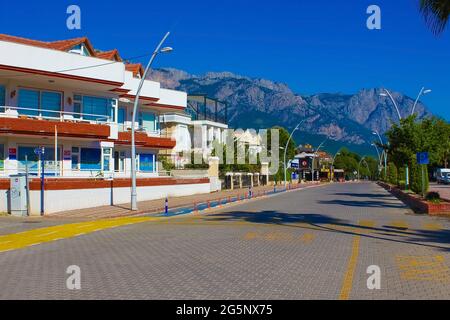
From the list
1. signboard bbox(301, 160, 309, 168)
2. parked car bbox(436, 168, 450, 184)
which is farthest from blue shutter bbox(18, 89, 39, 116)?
signboard bbox(301, 160, 309, 168)

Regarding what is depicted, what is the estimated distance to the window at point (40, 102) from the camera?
110ft

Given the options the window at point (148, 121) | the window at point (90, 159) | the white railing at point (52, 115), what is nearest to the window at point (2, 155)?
the white railing at point (52, 115)

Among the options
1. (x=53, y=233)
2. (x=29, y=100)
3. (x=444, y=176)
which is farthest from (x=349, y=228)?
(x=444, y=176)

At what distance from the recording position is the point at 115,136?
37562 mm

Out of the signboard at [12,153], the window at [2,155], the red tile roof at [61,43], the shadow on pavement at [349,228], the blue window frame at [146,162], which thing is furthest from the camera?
the blue window frame at [146,162]

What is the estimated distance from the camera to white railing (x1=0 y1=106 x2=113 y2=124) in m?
32.2

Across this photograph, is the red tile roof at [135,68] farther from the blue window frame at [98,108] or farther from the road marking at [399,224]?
the road marking at [399,224]

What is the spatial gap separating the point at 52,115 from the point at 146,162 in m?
12.7

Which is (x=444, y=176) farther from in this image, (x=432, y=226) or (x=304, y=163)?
(x=432, y=226)

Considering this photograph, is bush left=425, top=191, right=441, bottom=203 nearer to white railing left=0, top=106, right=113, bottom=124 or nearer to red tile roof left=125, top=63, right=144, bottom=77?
white railing left=0, top=106, right=113, bottom=124

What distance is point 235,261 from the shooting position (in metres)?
12.4

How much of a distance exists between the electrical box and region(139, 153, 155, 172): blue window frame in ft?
64.9

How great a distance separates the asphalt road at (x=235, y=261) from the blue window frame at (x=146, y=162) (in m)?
24.8

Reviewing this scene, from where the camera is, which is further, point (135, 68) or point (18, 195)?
point (135, 68)
